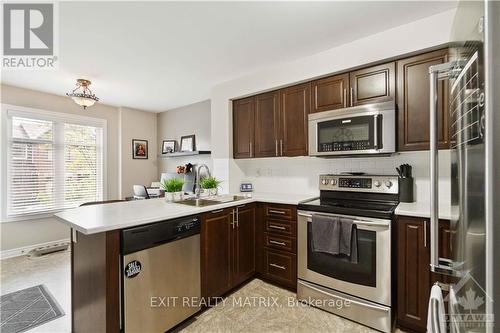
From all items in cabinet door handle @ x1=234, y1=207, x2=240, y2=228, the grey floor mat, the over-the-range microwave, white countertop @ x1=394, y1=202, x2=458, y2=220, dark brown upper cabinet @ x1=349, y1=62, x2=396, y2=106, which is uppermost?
dark brown upper cabinet @ x1=349, y1=62, x2=396, y2=106

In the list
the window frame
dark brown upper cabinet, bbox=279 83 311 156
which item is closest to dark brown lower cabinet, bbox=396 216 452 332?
dark brown upper cabinet, bbox=279 83 311 156

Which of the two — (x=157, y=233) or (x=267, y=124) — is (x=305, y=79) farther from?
(x=157, y=233)

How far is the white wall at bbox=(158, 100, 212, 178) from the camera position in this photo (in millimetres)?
4605

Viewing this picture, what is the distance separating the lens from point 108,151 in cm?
482

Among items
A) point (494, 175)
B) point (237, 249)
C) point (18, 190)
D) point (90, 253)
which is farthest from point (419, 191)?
point (18, 190)

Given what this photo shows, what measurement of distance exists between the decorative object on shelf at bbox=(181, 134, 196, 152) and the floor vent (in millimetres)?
2625

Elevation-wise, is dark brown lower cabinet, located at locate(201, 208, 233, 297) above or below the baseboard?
above

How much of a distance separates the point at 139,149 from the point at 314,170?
4.03 m

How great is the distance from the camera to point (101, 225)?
4.65ft

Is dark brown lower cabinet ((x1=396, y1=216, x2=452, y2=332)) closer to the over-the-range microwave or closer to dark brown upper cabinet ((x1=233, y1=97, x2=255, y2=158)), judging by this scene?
the over-the-range microwave

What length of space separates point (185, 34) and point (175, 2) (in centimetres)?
44

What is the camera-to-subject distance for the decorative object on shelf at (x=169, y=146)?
5.16 metres

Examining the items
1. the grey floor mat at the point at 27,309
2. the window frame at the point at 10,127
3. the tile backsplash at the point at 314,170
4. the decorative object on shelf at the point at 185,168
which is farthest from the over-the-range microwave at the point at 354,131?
the window frame at the point at 10,127

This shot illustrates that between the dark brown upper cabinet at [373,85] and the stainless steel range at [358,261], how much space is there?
0.76 metres
